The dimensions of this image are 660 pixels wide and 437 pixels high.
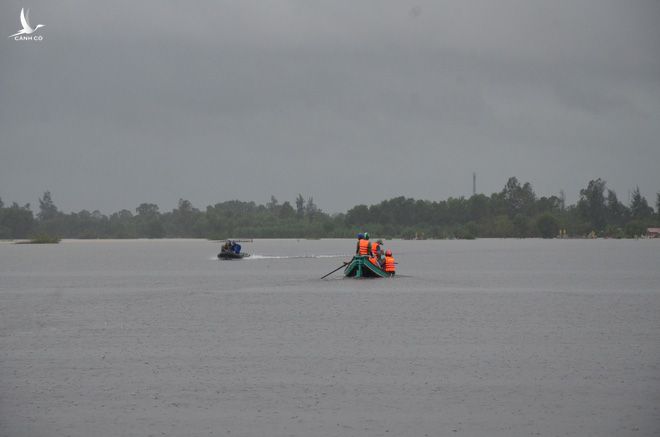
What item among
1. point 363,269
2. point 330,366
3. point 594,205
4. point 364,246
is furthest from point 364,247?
point 594,205

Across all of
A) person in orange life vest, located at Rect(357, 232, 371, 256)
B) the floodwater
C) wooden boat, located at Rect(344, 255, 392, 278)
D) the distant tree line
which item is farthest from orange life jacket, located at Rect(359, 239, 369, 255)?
the distant tree line

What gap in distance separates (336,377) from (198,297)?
1749cm

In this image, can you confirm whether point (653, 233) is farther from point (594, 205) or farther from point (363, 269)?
point (363, 269)

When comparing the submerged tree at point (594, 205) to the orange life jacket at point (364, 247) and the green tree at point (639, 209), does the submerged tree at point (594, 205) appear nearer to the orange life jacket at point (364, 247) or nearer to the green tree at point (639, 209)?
the green tree at point (639, 209)

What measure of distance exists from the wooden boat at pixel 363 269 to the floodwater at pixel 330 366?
8.68 m

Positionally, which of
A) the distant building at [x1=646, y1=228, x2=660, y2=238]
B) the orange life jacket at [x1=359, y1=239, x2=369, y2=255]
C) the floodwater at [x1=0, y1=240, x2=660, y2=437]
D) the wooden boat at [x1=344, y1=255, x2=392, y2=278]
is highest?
the distant building at [x1=646, y1=228, x2=660, y2=238]

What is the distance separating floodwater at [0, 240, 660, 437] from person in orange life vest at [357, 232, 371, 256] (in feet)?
25.0

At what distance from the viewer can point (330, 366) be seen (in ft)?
47.9

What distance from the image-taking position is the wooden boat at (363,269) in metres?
38.3

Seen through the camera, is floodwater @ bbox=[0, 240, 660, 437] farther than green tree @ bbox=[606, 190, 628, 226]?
No

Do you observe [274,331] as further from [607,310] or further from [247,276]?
[247,276]

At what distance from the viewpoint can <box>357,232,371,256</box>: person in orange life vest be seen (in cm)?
3709

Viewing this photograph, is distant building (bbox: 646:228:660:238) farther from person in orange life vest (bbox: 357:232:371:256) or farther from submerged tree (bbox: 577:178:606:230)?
person in orange life vest (bbox: 357:232:371:256)

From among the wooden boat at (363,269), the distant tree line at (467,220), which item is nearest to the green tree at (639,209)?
the distant tree line at (467,220)
